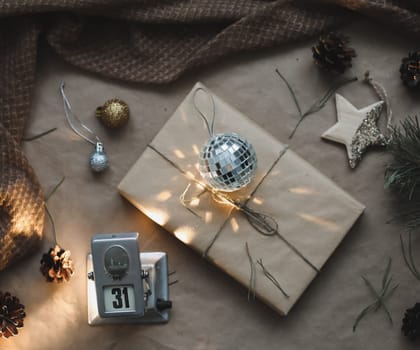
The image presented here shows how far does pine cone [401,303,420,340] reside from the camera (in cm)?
118

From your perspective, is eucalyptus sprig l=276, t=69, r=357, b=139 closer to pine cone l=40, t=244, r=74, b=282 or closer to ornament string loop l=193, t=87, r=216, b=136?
ornament string loop l=193, t=87, r=216, b=136

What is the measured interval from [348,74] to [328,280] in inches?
14.7

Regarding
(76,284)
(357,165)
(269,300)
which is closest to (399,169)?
(357,165)

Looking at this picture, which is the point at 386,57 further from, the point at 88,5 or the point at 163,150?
the point at 88,5

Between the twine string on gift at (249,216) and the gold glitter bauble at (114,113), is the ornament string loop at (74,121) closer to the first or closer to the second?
the gold glitter bauble at (114,113)

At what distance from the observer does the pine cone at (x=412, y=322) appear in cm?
118

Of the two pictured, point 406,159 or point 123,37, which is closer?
point 406,159

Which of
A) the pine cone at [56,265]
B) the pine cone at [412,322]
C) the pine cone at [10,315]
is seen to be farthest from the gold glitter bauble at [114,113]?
the pine cone at [412,322]

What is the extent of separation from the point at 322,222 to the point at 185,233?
239mm

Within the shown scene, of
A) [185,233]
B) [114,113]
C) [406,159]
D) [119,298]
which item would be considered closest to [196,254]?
[185,233]

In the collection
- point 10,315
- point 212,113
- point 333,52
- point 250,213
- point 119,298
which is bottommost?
point 10,315

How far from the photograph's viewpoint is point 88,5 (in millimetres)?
1231

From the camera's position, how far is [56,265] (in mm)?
1216

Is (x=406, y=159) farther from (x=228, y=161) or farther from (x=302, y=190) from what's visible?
(x=228, y=161)
